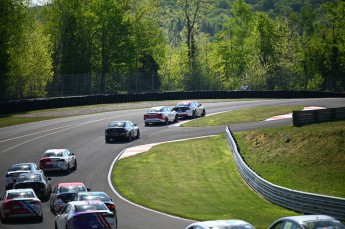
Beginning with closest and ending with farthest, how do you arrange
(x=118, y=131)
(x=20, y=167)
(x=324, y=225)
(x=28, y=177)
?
(x=324, y=225), (x=28, y=177), (x=20, y=167), (x=118, y=131)

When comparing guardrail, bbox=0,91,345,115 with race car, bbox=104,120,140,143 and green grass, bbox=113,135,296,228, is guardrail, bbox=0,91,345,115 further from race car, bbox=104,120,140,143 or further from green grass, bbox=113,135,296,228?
green grass, bbox=113,135,296,228

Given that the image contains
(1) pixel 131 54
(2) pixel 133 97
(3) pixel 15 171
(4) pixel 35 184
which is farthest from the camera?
(1) pixel 131 54

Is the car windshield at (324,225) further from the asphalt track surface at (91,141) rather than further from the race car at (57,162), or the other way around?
the race car at (57,162)

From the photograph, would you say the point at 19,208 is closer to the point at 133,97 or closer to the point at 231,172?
the point at 231,172

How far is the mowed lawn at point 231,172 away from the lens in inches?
1262

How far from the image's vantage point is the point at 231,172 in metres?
42.3

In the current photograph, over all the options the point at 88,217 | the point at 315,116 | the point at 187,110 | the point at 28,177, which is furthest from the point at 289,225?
the point at 187,110

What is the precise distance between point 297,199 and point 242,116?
112 ft

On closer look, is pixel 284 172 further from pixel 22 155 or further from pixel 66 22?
pixel 66 22

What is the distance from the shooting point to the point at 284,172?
39.6m

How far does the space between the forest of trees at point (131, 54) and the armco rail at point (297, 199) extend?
140 ft

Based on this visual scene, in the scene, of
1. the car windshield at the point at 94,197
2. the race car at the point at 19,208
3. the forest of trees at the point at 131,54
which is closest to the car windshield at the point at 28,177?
the race car at the point at 19,208

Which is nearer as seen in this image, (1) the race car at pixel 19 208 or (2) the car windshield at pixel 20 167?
(1) the race car at pixel 19 208

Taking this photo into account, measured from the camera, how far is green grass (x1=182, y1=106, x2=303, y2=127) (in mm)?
61656
